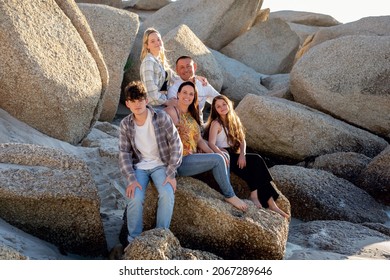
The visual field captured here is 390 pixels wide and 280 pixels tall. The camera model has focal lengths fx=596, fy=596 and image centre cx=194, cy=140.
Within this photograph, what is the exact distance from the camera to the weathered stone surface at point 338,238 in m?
5.13

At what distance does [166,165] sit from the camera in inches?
176

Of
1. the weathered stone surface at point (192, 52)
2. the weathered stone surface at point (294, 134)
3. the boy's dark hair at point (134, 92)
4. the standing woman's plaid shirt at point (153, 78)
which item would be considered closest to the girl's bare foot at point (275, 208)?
the standing woman's plaid shirt at point (153, 78)

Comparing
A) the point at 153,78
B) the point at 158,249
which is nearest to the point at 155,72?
the point at 153,78

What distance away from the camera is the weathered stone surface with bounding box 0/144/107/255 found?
446 centimetres

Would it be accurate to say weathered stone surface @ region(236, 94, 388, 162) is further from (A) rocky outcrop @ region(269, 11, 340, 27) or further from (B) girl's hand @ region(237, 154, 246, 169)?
(A) rocky outcrop @ region(269, 11, 340, 27)

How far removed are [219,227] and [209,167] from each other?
1.58 ft

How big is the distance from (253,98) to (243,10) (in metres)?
5.92

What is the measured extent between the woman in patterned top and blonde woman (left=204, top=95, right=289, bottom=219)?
272mm

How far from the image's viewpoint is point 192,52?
1042 centimetres

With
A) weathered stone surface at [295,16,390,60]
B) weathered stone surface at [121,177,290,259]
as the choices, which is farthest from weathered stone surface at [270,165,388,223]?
weathered stone surface at [295,16,390,60]

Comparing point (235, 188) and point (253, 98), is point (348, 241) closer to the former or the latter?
point (235, 188)
